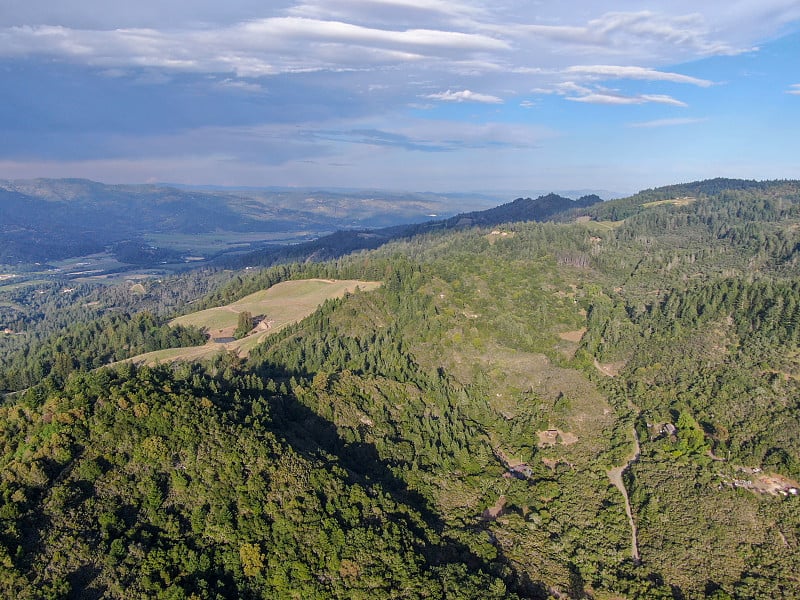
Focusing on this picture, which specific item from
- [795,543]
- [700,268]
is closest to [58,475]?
[795,543]

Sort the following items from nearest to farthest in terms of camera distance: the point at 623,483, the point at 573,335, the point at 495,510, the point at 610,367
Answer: the point at 495,510 < the point at 623,483 < the point at 610,367 < the point at 573,335

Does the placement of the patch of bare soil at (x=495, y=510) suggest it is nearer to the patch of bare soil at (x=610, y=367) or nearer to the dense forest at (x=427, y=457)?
the dense forest at (x=427, y=457)

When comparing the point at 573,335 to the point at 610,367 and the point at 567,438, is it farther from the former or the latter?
the point at 567,438

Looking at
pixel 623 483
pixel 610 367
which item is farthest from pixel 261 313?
pixel 623 483

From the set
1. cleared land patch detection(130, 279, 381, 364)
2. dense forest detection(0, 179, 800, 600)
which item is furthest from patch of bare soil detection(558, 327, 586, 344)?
cleared land patch detection(130, 279, 381, 364)

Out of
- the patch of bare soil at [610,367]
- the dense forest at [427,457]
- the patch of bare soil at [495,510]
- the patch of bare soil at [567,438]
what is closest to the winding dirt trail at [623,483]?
the dense forest at [427,457]

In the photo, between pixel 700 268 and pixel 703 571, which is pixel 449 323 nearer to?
pixel 703 571
